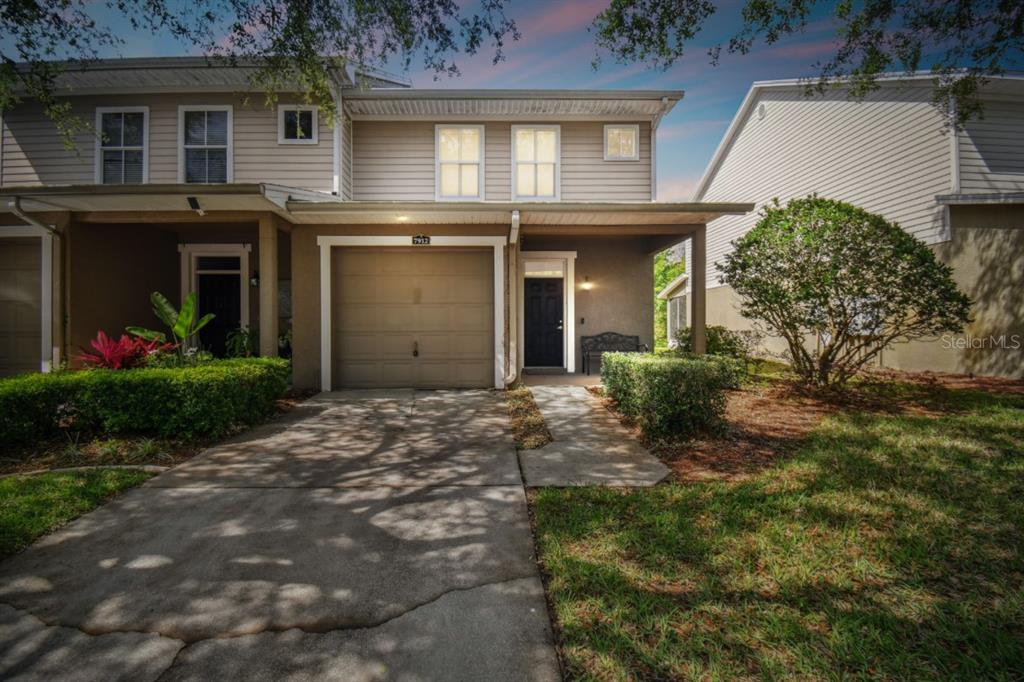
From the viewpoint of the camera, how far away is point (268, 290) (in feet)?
25.1

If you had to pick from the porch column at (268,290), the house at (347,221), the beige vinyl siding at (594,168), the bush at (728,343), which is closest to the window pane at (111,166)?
the house at (347,221)

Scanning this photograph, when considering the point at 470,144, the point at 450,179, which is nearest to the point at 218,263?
the point at 450,179

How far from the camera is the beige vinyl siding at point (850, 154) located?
33.0ft

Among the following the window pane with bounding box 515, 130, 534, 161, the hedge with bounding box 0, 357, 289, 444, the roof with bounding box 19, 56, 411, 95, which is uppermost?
the roof with bounding box 19, 56, 411, 95

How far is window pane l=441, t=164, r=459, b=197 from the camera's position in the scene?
34.4ft

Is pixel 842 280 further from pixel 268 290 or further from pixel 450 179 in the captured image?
pixel 268 290

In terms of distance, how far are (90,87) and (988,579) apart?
15143 mm

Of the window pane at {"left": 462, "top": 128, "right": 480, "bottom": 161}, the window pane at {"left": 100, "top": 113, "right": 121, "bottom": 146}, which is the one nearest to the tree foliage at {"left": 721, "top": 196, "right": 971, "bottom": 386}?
the window pane at {"left": 462, "top": 128, "right": 480, "bottom": 161}

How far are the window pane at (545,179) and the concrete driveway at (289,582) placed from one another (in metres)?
7.60

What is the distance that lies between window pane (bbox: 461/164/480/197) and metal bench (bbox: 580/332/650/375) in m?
4.40

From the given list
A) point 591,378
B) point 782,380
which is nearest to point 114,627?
point 591,378

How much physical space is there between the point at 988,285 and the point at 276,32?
12913 millimetres

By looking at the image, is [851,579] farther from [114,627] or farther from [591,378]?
[591,378]

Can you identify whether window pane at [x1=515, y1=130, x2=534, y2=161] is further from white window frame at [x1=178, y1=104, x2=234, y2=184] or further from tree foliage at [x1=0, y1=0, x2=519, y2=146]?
white window frame at [x1=178, y1=104, x2=234, y2=184]
